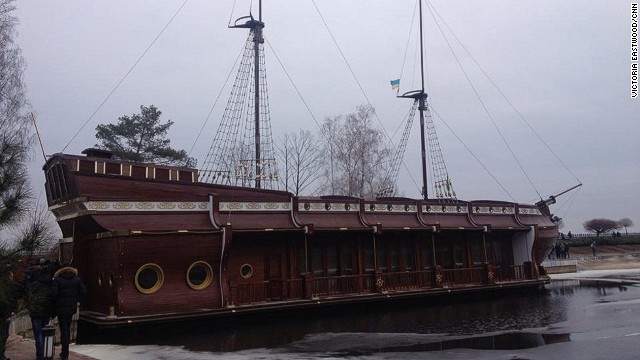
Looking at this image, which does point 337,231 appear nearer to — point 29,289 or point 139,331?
point 139,331

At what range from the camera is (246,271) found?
612 inches

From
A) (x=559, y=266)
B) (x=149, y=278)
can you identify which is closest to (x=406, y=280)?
(x=149, y=278)

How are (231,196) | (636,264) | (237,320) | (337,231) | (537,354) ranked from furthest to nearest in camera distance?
1. (636,264)
2. (337,231)
3. (231,196)
4. (237,320)
5. (537,354)

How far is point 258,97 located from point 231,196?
331 inches

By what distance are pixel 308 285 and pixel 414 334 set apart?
3.98m

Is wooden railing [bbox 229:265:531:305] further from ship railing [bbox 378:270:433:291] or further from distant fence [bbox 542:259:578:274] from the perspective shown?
distant fence [bbox 542:259:578:274]

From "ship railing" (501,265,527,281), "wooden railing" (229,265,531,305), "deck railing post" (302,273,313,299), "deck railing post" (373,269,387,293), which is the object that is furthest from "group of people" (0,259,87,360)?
"ship railing" (501,265,527,281)

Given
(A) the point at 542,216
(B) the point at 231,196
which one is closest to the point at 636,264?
(A) the point at 542,216

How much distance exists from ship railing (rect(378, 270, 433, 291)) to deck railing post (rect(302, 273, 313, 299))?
2.86m

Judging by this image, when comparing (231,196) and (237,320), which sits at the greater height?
(231,196)

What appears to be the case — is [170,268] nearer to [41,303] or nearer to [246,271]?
[246,271]

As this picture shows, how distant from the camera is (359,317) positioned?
15844 mm

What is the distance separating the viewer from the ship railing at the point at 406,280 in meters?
17.8

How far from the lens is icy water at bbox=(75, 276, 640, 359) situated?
10.0 metres
